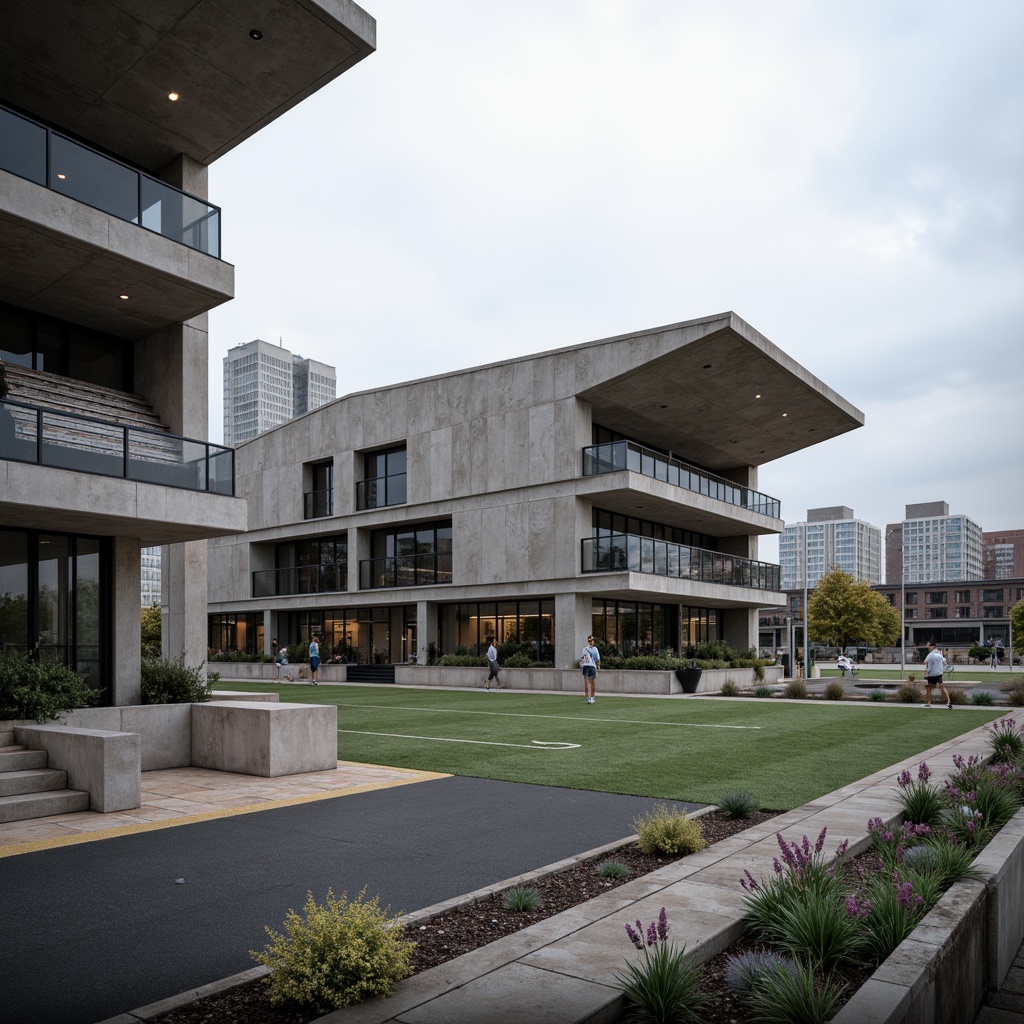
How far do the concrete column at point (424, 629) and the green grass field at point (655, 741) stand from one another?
12.0m

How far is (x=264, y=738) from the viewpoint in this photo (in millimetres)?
12617

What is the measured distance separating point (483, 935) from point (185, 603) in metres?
13.1

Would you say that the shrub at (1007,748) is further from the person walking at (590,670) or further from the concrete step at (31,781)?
the person walking at (590,670)

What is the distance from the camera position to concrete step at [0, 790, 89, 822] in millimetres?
9628

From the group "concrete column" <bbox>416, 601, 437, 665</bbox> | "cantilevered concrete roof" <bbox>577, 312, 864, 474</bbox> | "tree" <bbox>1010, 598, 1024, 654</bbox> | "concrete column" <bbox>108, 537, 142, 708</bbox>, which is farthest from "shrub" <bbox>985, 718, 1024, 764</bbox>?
"tree" <bbox>1010, 598, 1024, 654</bbox>

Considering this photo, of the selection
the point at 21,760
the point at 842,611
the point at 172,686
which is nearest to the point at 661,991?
the point at 21,760

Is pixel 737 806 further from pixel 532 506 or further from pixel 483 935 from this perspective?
pixel 532 506

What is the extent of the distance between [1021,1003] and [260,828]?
22.5 ft

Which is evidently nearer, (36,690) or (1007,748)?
(36,690)

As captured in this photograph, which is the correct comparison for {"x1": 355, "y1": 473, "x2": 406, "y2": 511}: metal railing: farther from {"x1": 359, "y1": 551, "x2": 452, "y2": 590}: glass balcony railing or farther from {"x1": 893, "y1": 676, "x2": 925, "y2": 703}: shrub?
{"x1": 893, "y1": 676, "x2": 925, "y2": 703}: shrub

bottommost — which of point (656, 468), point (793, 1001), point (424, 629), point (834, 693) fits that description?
point (834, 693)

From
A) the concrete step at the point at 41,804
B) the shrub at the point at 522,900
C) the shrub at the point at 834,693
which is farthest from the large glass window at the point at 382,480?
the shrub at the point at 522,900

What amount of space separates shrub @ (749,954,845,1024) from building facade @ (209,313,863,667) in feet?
91.7

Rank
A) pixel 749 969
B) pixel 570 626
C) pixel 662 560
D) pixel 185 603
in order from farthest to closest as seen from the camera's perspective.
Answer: pixel 662 560 → pixel 570 626 → pixel 185 603 → pixel 749 969
